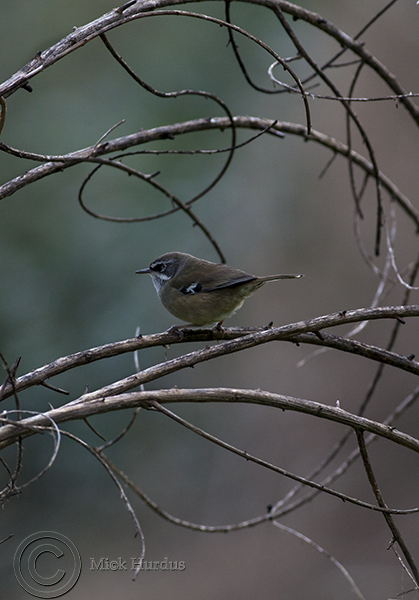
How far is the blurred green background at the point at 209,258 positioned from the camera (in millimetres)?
7055

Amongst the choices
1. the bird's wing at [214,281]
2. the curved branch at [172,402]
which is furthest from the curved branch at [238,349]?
the bird's wing at [214,281]

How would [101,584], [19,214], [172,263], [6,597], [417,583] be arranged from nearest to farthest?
[417,583] < [172,263] < [19,214] < [6,597] < [101,584]

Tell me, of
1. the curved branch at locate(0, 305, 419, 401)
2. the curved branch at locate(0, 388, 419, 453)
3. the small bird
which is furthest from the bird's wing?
the curved branch at locate(0, 388, 419, 453)

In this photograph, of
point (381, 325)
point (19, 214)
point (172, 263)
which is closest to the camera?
point (172, 263)

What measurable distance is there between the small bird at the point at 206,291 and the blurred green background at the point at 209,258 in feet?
4.41

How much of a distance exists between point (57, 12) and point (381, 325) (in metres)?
7.61

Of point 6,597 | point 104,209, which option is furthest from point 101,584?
point 104,209

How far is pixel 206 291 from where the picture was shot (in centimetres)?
424

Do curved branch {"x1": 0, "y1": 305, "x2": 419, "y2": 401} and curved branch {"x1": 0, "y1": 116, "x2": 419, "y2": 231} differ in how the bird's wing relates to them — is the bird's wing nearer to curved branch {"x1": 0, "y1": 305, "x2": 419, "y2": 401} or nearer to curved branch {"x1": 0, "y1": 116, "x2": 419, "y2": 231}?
curved branch {"x1": 0, "y1": 116, "x2": 419, "y2": 231}

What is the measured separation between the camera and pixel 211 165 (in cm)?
838

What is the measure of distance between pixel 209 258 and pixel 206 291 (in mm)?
4075

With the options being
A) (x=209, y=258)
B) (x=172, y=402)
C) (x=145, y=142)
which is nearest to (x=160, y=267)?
(x=145, y=142)

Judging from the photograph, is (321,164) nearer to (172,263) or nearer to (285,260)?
(285,260)

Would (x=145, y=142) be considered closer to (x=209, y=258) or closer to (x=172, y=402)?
(x=172, y=402)
